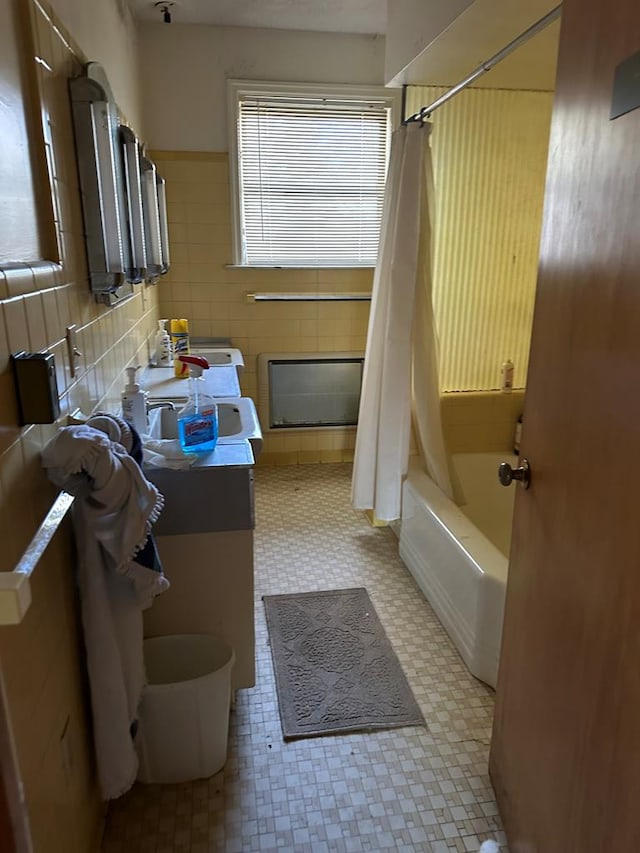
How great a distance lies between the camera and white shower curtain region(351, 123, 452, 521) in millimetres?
2480

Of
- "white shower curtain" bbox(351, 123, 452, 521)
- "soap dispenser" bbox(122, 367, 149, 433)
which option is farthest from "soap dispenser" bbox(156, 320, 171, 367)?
"soap dispenser" bbox(122, 367, 149, 433)

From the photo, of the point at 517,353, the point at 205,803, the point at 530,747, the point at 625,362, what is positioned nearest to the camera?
the point at 625,362

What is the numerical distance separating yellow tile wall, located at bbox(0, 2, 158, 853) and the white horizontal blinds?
2.08m

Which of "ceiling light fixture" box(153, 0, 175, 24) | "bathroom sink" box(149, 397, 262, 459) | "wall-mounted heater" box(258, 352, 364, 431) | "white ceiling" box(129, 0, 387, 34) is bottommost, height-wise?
"wall-mounted heater" box(258, 352, 364, 431)

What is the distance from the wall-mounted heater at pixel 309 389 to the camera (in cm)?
372

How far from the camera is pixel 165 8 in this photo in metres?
2.92

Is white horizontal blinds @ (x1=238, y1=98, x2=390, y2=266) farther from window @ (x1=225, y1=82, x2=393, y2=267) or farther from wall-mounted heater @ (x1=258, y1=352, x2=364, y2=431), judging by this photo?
wall-mounted heater @ (x1=258, y1=352, x2=364, y2=431)

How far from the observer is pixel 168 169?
3342 mm

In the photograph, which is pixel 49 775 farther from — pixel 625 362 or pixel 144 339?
pixel 144 339

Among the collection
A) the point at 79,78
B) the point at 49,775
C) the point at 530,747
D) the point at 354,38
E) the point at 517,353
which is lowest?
the point at 530,747

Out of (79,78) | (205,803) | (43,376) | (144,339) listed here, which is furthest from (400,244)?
(205,803)

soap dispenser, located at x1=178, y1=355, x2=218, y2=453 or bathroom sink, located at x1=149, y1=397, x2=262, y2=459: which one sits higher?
soap dispenser, located at x1=178, y1=355, x2=218, y2=453

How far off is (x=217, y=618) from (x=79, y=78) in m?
1.43

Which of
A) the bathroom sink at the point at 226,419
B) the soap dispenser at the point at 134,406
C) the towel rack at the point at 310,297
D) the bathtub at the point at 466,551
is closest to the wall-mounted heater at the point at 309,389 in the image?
the towel rack at the point at 310,297
